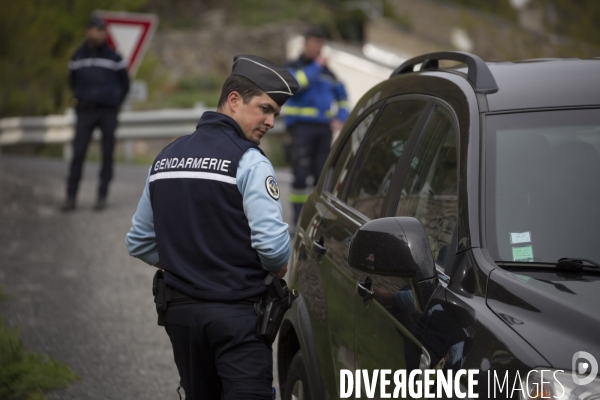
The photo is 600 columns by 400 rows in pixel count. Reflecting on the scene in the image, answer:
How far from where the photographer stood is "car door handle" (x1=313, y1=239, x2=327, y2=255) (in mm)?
3965

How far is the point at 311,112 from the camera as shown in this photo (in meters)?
9.80

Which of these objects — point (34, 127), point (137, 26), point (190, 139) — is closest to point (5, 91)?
point (34, 127)

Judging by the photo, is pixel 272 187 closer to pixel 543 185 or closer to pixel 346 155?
pixel 543 185

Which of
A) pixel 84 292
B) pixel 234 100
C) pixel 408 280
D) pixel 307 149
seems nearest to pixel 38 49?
pixel 307 149

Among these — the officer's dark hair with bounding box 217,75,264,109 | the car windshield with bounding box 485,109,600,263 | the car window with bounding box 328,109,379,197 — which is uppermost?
the officer's dark hair with bounding box 217,75,264,109

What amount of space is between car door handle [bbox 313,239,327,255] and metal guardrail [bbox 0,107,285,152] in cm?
1261

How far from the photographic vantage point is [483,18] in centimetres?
1811

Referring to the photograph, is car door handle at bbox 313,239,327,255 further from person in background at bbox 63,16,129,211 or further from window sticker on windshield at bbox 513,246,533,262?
person in background at bbox 63,16,129,211

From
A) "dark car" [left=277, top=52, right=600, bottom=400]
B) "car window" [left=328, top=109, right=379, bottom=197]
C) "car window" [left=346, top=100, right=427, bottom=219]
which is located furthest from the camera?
"car window" [left=328, top=109, right=379, bottom=197]

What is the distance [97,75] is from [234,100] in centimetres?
775

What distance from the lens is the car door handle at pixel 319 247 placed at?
396cm

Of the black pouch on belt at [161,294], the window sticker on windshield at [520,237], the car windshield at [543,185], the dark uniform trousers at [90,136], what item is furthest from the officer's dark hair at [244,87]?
the dark uniform trousers at [90,136]

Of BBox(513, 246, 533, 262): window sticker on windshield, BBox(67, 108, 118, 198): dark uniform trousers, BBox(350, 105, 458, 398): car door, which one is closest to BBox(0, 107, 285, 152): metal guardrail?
BBox(67, 108, 118, 198): dark uniform trousers

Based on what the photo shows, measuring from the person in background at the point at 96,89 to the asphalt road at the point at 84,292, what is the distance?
0.80 meters
